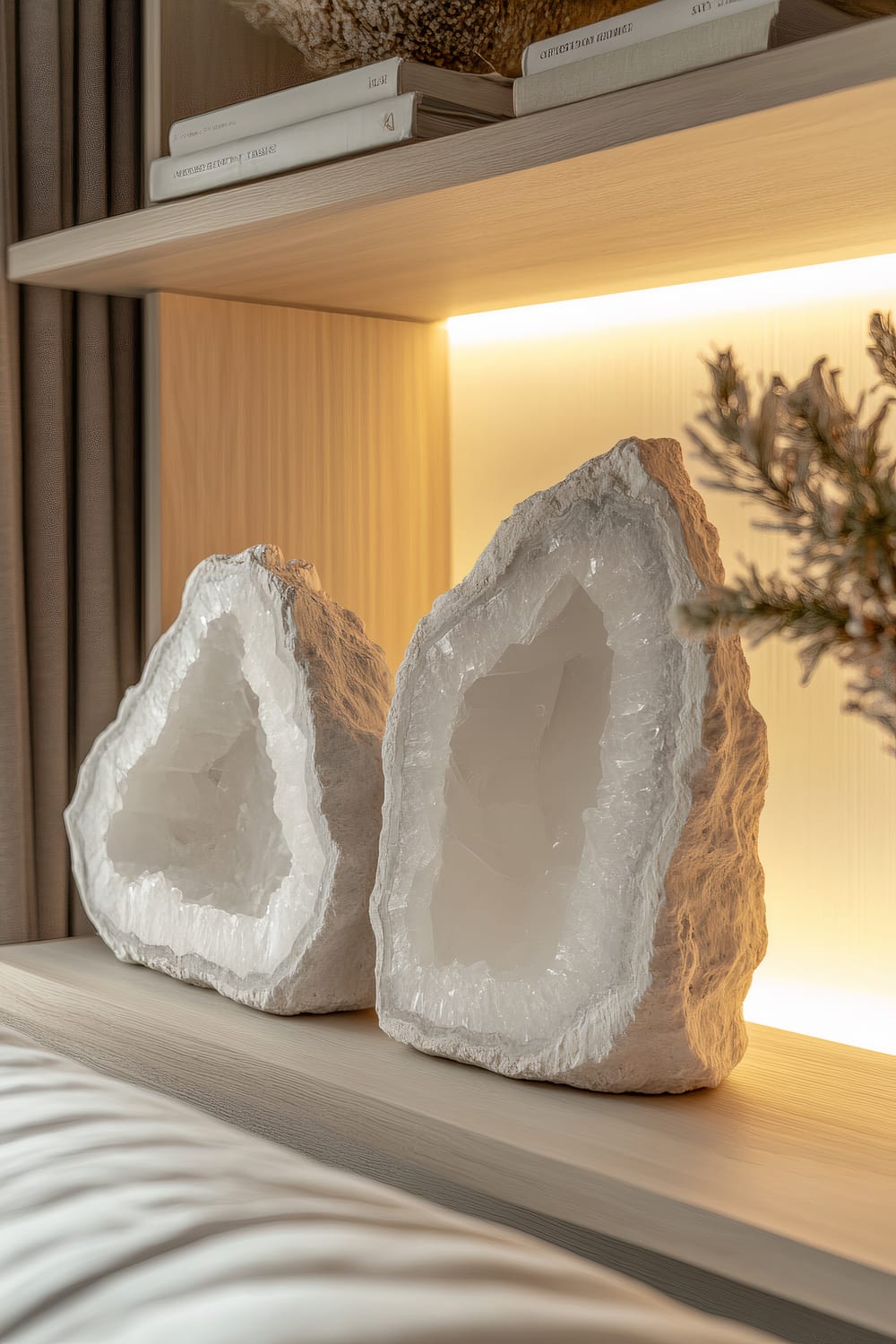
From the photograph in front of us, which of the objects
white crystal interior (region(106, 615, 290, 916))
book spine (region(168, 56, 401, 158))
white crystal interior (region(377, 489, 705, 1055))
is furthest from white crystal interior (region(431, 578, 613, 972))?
book spine (region(168, 56, 401, 158))

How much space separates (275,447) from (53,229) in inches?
11.6

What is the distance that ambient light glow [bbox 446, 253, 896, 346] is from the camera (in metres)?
1.15

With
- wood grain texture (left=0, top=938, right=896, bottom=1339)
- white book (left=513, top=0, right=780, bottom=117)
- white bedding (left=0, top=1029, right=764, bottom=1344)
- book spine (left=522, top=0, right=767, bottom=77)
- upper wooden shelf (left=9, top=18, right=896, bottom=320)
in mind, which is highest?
Result: book spine (left=522, top=0, right=767, bottom=77)

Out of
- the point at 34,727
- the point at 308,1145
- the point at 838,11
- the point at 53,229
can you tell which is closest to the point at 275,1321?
the point at 308,1145

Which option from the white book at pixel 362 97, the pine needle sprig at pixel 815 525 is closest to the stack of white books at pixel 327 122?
the white book at pixel 362 97

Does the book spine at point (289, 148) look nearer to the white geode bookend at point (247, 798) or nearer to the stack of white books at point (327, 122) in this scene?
the stack of white books at point (327, 122)

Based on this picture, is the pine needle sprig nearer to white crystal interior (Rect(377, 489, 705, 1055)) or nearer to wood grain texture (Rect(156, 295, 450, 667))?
white crystal interior (Rect(377, 489, 705, 1055))

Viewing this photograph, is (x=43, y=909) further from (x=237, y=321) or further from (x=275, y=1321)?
(x=275, y=1321)

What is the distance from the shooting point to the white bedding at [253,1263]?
0.37 metres

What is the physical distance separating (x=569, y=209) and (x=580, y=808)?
43 centimetres

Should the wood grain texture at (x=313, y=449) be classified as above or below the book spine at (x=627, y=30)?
below

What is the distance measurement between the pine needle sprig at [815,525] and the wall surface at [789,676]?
747 mm

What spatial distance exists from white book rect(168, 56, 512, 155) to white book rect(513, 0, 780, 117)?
2.2 inches

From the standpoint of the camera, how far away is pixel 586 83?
2.61ft
